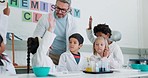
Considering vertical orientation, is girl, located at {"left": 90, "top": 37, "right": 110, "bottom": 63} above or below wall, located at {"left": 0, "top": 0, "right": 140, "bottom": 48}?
below

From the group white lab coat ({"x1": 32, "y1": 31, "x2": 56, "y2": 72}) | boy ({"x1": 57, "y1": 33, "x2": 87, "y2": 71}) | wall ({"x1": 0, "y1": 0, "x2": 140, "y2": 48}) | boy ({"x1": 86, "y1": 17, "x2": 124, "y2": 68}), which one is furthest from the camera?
wall ({"x1": 0, "y1": 0, "x2": 140, "y2": 48})

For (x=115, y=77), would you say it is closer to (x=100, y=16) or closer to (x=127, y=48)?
(x=100, y=16)

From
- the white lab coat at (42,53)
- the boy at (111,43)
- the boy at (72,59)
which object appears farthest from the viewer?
the boy at (111,43)

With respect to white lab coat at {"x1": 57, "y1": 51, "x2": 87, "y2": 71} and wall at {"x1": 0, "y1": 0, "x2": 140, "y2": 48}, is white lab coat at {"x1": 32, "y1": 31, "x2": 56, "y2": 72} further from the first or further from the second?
wall at {"x1": 0, "y1": 0, "x2": 140, "y2": 48}

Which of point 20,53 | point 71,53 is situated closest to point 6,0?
point 20,53

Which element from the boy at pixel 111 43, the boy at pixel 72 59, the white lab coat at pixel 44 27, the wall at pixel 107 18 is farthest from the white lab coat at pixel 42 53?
the wall at pixel 107 18

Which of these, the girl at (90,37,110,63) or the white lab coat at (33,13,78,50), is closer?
the girl at (90,37,110,63)

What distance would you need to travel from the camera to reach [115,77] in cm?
147

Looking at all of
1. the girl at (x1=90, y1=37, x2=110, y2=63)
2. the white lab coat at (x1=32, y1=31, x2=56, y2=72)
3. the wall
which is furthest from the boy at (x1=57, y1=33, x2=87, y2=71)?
the wall

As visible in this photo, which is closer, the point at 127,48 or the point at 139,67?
the point at 139,67

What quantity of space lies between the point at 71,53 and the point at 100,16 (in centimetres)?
170

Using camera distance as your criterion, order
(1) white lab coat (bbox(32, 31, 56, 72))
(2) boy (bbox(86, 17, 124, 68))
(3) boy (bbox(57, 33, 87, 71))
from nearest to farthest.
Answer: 1. (1) white lab coat (bbox(32, 31, 56, 72))
2. (3) boy (bbox(57, 33, 87, 71))
3. (2) boy (bbox(86, 17, 124, 68))

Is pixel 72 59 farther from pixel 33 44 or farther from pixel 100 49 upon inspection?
pixel 33 44

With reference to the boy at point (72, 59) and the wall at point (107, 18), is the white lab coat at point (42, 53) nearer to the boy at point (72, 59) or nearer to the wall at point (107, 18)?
the boy at point (72, 59)
